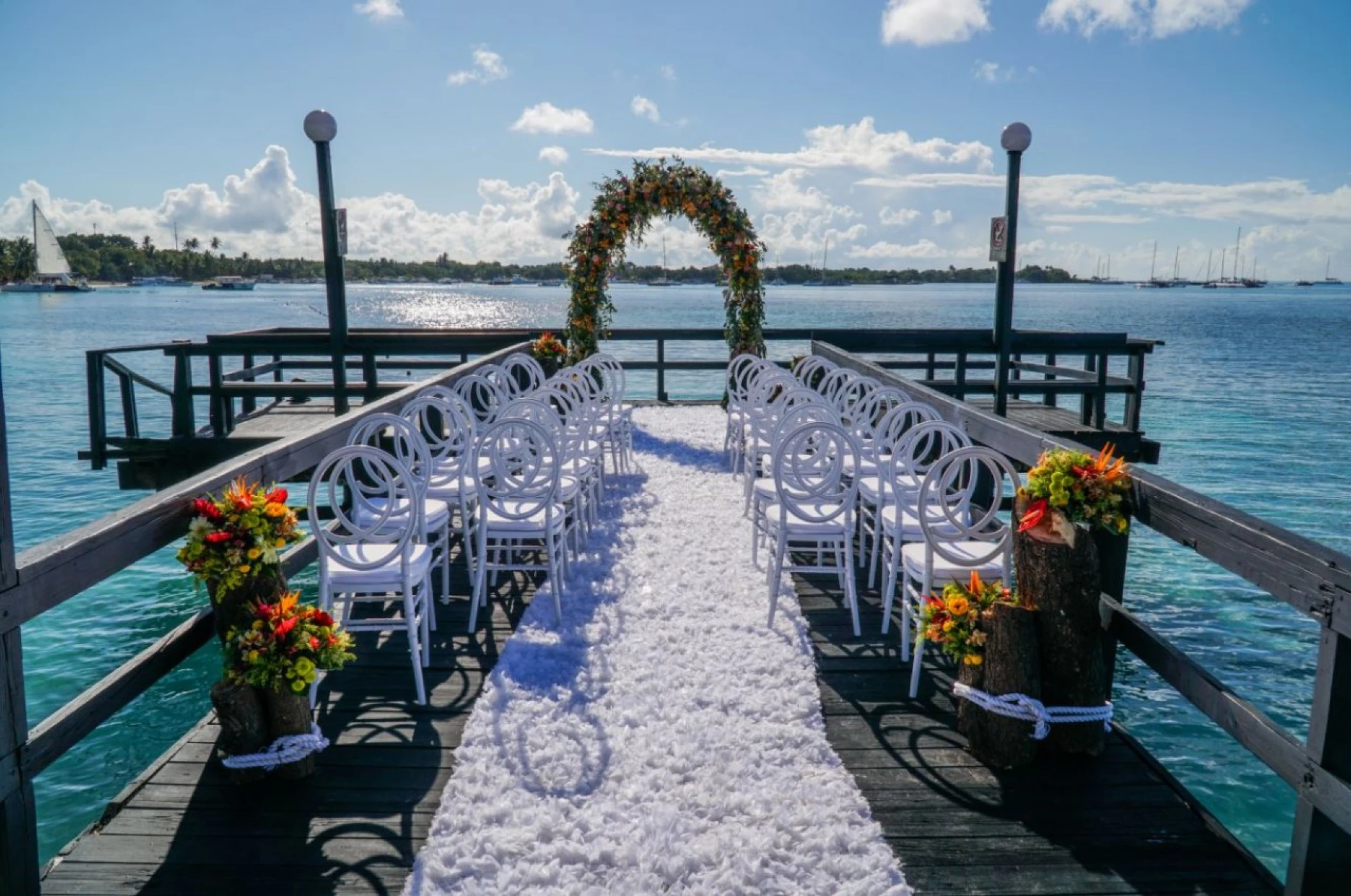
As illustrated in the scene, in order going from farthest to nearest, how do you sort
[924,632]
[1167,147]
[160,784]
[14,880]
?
1. [1167,147]
2. [924,632]
3. [160,784]
4. [14,880]

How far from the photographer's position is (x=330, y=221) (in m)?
8.08

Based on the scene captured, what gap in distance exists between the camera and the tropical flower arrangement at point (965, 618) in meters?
3.31

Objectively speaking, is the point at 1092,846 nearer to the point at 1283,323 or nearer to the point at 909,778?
the point at 909,778

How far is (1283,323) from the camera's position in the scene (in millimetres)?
69125

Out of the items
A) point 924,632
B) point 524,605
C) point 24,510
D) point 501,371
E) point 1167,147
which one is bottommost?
point 24,510

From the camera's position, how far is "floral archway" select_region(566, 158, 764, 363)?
10.5 metres

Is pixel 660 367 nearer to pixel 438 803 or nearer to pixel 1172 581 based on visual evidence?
pixel 1172 581

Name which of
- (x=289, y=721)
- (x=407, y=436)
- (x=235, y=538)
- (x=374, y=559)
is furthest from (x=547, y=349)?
(x=289, y=721)

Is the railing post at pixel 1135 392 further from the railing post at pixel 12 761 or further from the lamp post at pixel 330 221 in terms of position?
the railing post at pixel 12 761

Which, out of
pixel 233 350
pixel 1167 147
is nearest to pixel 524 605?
pixel 233 350

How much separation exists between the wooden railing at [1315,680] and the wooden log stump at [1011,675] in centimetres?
43

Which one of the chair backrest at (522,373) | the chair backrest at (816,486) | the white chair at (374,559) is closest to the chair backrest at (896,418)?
the chair backrest at (816,486)

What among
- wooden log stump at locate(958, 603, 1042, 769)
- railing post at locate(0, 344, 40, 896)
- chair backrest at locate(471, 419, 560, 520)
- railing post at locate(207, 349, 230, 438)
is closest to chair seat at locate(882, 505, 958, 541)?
wooden log stump at locate(958, 603, 1042, 769)

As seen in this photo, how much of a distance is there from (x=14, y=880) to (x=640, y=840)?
1.71 metres
